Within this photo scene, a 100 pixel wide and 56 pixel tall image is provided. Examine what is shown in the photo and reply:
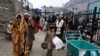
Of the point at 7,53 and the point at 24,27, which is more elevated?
the point at 24,27

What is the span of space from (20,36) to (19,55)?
0.57m

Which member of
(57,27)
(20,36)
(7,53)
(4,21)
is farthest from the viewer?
(4,21)

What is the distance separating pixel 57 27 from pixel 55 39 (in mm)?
2722

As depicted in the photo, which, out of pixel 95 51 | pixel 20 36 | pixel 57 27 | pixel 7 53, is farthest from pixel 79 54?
pixel 57 27

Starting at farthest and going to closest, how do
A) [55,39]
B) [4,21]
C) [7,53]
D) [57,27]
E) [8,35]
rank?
[4,21], [8,35], [57,27], [7,53], [55,39]

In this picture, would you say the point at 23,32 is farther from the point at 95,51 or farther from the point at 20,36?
the point at 95,51

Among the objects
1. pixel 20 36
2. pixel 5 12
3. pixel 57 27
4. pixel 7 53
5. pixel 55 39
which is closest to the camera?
pixel 20 36

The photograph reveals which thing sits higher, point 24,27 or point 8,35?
point 24,27

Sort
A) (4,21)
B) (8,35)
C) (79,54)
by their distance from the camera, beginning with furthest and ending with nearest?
1. (4,21)
2. (8,35)
3. (79,54)

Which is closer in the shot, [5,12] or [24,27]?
[24,27]

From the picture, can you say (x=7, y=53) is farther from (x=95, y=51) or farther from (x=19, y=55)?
(x=95, y=51)

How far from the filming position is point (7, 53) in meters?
9.82

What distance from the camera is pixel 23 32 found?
23.7 feet

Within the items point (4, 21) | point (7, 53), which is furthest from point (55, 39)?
point (4, 21)
